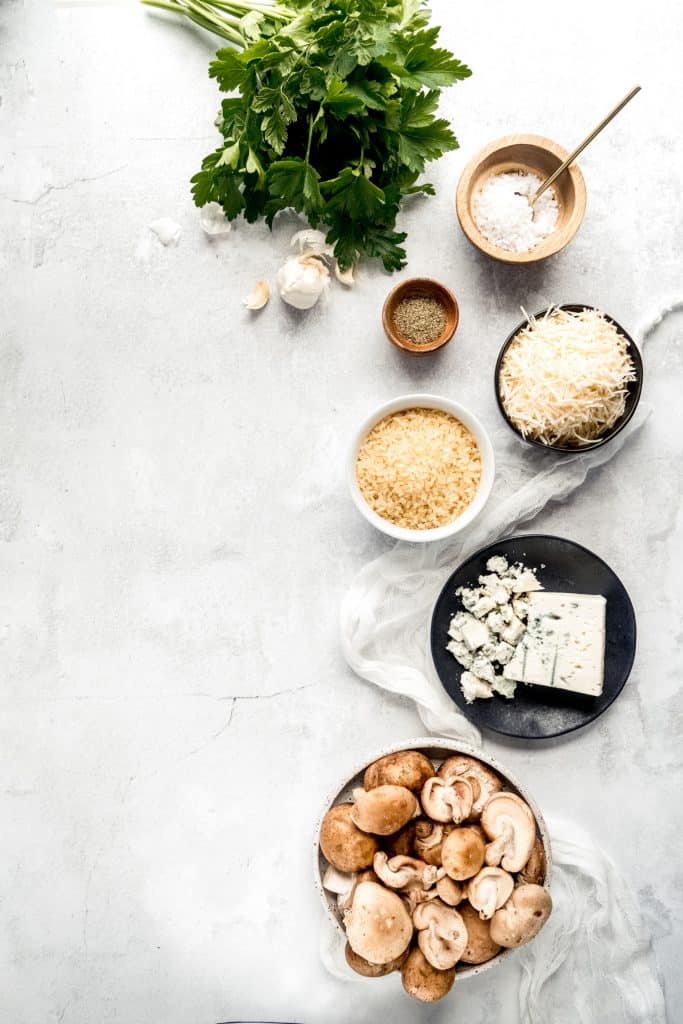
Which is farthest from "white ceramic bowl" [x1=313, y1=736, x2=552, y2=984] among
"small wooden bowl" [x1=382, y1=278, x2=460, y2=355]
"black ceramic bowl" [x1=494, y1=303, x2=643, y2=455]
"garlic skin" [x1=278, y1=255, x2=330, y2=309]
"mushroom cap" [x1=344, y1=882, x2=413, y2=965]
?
"garlic skin" [x1=278, y1=255, x2=330, y2=309]

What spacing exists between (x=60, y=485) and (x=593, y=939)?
1.92m

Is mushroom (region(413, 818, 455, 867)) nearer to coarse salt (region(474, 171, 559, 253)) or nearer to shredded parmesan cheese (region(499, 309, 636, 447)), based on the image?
shredded parmesan cheese (region(499, 309, 636, 447))

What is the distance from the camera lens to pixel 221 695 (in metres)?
2.16

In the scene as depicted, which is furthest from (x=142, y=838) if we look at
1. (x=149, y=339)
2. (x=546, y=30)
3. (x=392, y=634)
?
(x=546, y=30)

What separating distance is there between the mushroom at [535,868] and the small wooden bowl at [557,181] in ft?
4.76

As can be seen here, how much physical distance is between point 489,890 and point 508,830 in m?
0.14

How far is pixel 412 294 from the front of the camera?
82.0 inches

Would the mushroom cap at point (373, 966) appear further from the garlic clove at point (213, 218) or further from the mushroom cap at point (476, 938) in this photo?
the garlic clove at point (213, 218)

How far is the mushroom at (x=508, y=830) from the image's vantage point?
1.80 m

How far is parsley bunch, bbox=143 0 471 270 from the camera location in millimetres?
1771

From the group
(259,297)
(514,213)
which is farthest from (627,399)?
(259,297)

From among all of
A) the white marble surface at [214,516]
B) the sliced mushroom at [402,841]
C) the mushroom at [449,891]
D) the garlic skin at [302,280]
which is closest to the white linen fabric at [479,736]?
the white marble surface at [214,516]

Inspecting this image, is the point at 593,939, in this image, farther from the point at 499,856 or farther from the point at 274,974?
the point at 274,974

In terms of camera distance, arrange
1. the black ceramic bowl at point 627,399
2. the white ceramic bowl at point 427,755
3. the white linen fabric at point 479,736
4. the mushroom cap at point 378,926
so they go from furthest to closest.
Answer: the white linen fabric at point 479,736 → the black ceramic bowl at point 627,399 → the white ceramic bowl at point 427,755 → the mushroom cap at point 378,926
